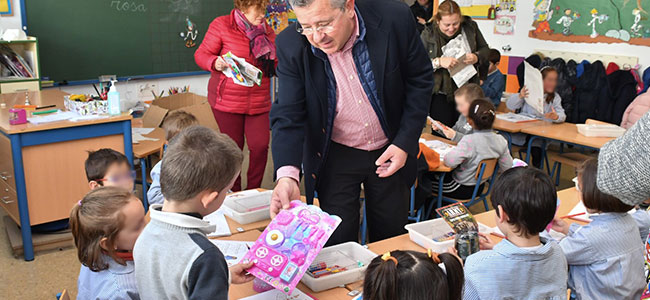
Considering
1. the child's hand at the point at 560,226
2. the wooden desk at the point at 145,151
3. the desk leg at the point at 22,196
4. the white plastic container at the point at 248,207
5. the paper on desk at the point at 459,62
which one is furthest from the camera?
the paper on desk at the point at 459,62

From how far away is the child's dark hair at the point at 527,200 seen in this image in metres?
1.88

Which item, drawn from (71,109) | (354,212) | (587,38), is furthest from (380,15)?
(587,38)

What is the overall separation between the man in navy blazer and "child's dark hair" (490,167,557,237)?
15.2 inches

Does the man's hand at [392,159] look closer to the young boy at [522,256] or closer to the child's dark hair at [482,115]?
the young boy at [522,256]

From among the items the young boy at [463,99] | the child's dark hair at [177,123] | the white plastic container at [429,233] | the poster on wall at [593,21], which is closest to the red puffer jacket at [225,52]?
the child's dark hair at [177,123]

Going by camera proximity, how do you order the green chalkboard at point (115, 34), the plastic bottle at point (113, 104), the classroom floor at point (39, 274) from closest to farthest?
the classroom floor at point (39, 274) < the plastic bottle at point (113, 104) < the green chalkboard at point (115, 34)

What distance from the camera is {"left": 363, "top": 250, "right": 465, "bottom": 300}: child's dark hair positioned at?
4.67ft

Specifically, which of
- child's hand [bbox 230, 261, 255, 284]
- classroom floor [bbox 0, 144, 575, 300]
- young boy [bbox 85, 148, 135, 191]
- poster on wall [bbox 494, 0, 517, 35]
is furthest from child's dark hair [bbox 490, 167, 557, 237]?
poster on wall [bbox 494, 0, 517, 35]

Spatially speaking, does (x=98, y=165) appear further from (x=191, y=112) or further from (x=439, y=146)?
(x=439, y=146)

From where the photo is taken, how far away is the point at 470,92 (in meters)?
4.23

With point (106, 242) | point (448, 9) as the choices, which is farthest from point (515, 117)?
point (106, 242)

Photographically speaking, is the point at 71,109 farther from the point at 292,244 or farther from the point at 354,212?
the point at 292,244

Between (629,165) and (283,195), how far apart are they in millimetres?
1177

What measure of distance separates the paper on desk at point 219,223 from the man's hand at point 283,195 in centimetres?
51
